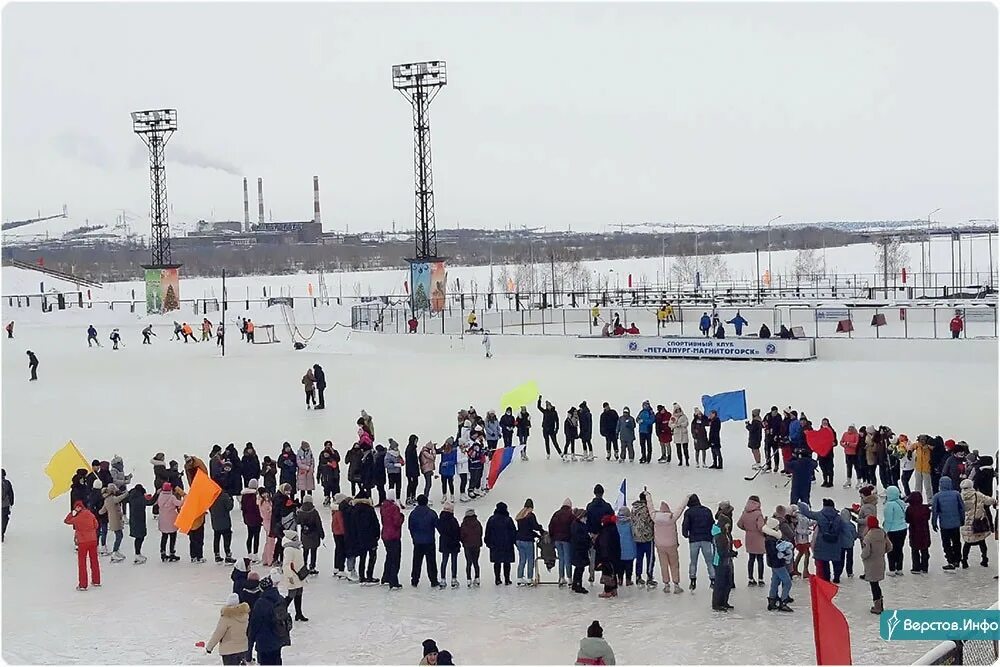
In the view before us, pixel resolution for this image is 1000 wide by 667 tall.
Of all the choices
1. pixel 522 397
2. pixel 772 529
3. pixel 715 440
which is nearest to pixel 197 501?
pixel 772 529

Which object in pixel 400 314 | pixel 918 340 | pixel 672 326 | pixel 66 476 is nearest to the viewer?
pixel 66 476

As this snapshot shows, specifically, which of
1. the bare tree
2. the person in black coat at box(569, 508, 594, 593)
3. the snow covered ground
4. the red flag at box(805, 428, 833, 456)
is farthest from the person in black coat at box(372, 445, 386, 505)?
the bare tree

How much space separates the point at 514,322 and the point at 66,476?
1255 inches

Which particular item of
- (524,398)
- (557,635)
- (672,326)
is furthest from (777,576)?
(672,326)

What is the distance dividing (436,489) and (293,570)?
6596mm

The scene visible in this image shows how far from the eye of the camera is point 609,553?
12.5m

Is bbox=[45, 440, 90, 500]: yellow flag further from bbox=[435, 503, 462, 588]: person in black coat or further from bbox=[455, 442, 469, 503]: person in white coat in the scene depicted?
bbox=[435, 503, 462, 588]: person in black coat

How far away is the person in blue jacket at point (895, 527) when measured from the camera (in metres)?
12.5

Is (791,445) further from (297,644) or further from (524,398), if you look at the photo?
(297,644)

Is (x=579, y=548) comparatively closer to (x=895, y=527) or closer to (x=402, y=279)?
(x=895, y=527)

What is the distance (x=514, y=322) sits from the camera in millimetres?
47469

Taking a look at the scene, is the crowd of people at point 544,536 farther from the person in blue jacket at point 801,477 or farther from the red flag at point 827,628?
the red flag at point 827,628

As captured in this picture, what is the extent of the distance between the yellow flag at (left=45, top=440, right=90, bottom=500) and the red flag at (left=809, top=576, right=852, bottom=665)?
10.8 m

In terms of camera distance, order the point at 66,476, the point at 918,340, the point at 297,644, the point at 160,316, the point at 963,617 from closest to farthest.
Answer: the point at 963,617, the point at 297,644, the point at 66,476, the point at 918,340, the point at 160,316
